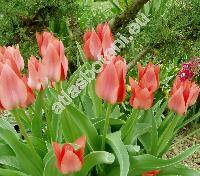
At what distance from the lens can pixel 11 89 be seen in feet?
5.53

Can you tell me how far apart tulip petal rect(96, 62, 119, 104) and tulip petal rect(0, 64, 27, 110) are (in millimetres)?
251

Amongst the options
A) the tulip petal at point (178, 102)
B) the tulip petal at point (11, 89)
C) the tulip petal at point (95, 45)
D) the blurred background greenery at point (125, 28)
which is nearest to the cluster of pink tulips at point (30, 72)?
the tulip petal at point (11, 89)

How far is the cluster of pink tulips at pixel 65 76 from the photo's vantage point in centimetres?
168

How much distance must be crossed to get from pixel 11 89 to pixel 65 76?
294 millimetres

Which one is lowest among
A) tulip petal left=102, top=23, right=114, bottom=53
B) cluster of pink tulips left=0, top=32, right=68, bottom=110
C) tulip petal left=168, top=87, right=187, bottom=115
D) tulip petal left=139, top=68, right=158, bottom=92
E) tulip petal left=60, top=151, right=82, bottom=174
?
tulip petal left=60, top=151, right=82, bottom=174

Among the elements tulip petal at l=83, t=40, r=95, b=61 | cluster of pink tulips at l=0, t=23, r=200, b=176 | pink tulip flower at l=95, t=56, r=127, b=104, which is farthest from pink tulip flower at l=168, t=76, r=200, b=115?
tulip petal at l=83, t=40, r=95, b=61

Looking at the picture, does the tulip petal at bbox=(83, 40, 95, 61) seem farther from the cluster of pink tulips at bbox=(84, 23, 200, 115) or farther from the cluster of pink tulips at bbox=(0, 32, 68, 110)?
the cluster of pink tulips at bbox=(0, 32, 68, 110)

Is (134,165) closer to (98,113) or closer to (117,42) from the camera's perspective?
(98,113)

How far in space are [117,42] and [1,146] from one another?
1.18 m

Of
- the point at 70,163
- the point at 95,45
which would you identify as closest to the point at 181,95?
the point at 95,45

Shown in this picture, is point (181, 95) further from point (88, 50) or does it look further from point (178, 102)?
point (88, 50)

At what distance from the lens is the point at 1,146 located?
2066 millimetres

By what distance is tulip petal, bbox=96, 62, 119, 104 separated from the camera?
1.70 meters

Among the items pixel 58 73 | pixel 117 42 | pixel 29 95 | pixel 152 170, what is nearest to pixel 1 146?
pixel 29 95
